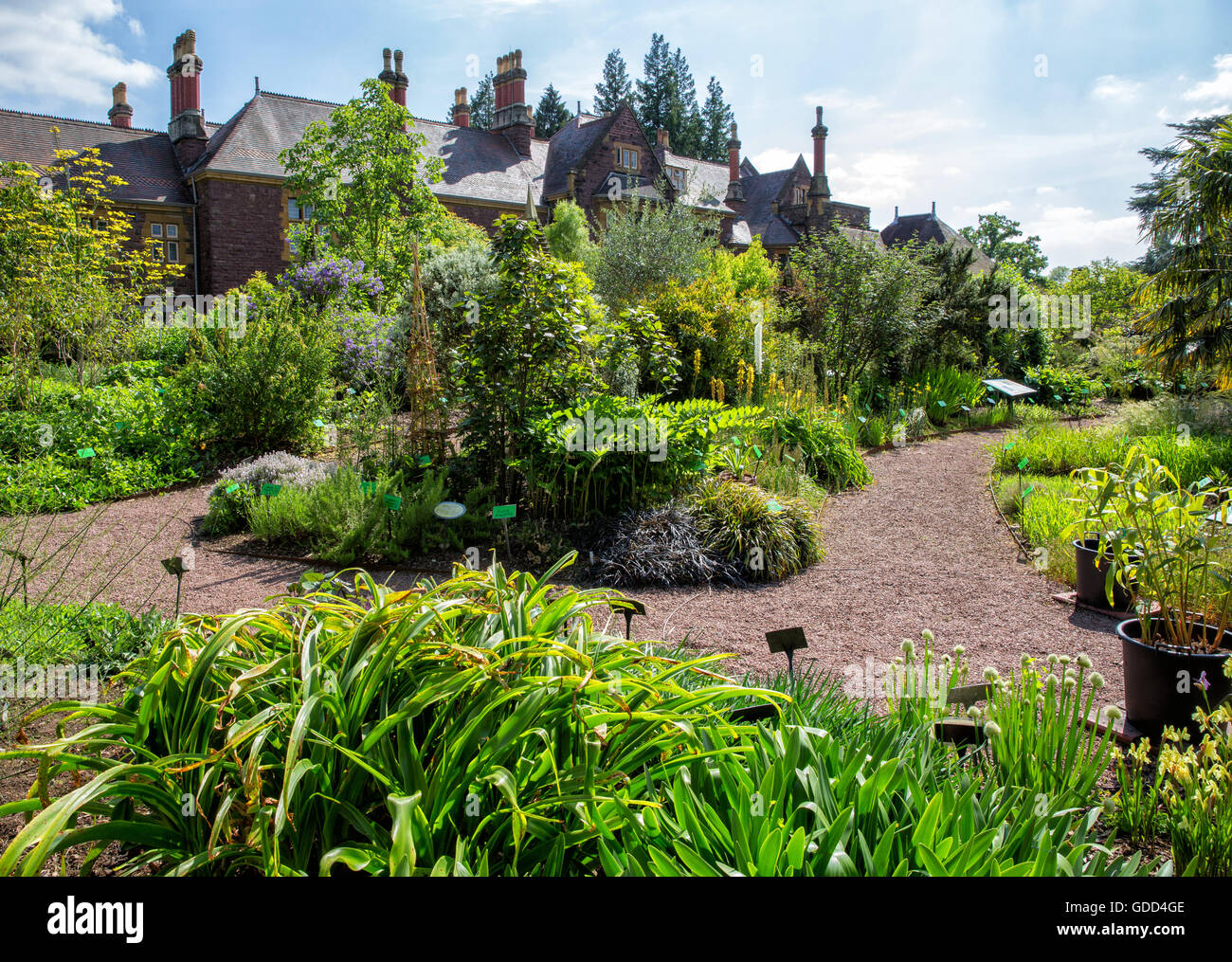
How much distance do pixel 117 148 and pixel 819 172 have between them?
29711mm

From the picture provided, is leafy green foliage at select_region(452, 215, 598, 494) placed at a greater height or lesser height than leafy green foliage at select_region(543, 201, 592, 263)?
lesser

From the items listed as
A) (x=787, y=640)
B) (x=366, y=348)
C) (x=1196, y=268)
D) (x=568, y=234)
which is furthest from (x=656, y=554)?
(x=568, y=234)

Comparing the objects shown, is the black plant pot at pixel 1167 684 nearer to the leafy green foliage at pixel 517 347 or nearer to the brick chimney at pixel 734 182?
the leafy green foliage at pixel 517 347

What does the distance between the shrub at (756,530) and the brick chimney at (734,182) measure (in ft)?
126

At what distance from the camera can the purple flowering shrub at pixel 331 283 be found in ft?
43.3

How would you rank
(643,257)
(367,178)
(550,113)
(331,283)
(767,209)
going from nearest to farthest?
(331,283) → (643,257) → (367,178) → (767,209) → (550,113)

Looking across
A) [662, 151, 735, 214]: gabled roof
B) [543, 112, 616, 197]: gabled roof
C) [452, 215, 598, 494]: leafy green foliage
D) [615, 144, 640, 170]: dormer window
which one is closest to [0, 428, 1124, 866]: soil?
[452, 215, 598, 494]: leafy green foliage

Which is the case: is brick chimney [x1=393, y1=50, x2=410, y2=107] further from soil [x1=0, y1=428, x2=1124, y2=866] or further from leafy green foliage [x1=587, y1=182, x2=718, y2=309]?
soil [x1=0, y1=428, x2=1124, y2=866]

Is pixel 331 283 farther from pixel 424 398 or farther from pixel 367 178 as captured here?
pixel 424 398

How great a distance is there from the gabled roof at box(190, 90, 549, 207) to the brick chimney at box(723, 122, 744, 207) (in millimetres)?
11658

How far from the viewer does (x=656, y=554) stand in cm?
584

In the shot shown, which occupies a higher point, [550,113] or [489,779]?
[550,113]

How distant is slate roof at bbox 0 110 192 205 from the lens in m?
23.9

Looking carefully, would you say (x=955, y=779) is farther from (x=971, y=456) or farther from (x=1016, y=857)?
(x=971, y=456)
